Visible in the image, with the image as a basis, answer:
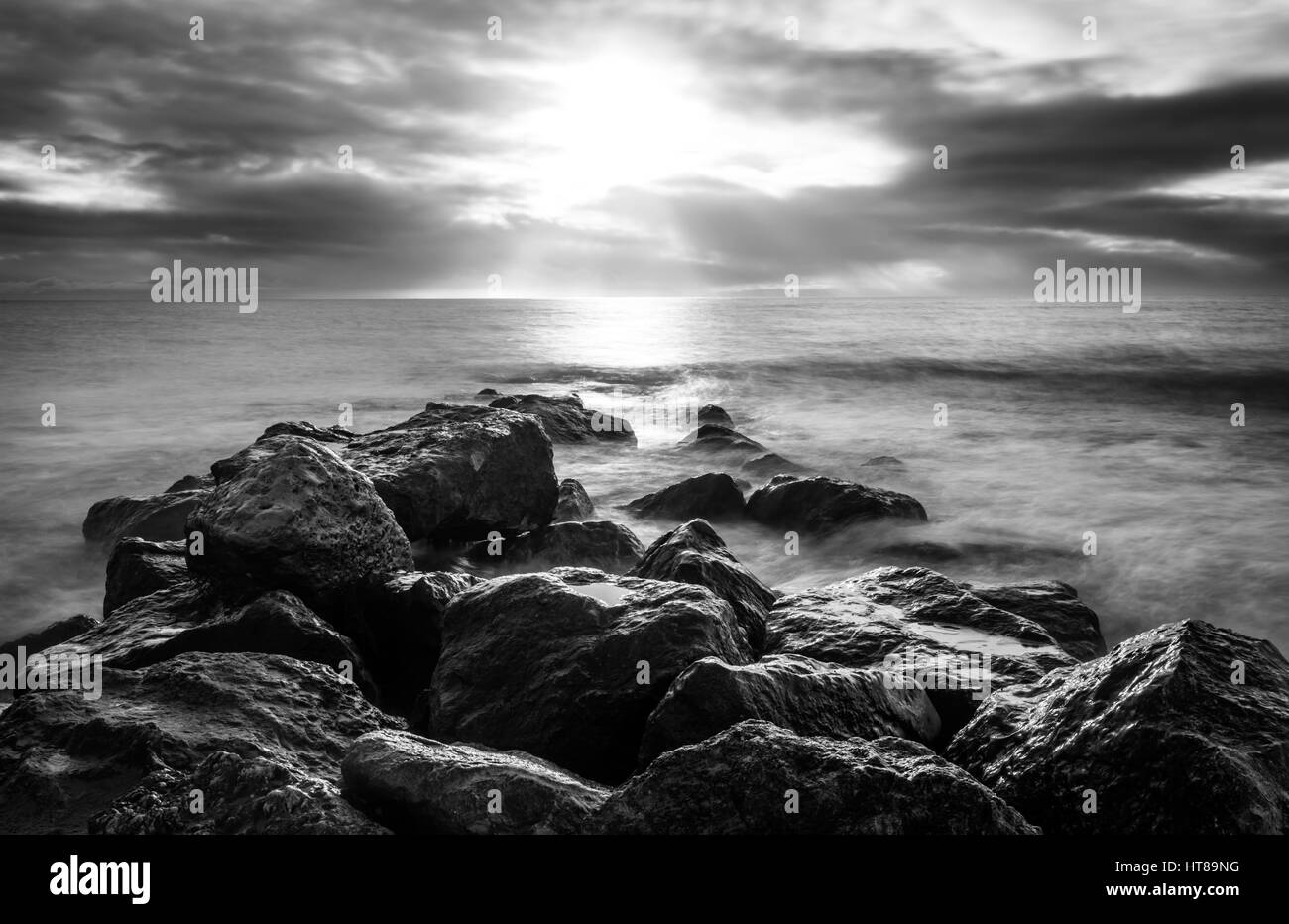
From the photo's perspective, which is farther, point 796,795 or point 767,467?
point 767,467

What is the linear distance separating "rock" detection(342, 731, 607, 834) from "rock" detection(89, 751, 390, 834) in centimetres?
10

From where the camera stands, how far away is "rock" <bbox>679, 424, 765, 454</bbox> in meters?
17.2

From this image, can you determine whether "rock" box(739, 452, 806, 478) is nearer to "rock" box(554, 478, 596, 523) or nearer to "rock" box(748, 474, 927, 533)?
"rock" box(748, 474, 927, 533)

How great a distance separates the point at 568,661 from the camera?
4.74 metres

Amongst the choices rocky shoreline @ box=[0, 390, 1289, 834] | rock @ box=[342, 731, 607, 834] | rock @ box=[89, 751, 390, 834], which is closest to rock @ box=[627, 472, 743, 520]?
rocky shoreline @ box=[0, 390, 1289, 834]

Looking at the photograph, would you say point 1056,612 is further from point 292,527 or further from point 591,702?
point 292,527

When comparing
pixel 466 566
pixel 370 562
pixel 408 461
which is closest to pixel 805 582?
pixel 466 566

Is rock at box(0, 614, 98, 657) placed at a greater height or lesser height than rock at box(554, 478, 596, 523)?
lesser

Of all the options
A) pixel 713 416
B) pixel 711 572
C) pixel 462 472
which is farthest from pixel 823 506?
pixel 713 416

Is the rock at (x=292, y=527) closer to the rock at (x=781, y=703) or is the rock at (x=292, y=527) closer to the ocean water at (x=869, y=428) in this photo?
the rock at (x=781, y=703)

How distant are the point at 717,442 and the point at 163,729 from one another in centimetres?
1390

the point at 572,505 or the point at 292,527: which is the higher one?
the point at 292,527

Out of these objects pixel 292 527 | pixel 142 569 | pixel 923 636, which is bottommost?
pixel 923 636
